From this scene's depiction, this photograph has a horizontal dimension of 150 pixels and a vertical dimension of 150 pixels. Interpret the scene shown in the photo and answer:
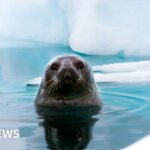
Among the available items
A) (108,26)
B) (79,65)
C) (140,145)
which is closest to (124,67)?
(108,26)

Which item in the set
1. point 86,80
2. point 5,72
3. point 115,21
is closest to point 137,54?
point 115,21

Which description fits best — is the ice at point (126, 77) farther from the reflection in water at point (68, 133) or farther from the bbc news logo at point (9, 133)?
the bbc news logo at point (9, 133)

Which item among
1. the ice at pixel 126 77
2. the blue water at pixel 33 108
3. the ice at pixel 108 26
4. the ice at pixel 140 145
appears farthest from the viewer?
the ice at pixel 108 26

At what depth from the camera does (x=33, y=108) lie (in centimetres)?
436

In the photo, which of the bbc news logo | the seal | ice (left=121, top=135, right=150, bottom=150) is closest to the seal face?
the seal

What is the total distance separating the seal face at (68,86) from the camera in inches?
164

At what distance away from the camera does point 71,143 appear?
9.82 ft

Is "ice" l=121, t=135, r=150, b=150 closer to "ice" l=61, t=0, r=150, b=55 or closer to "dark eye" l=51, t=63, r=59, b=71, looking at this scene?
"dark eye" l=51, t=63, r=59, b=71

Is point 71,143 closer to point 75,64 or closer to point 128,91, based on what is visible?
point 75,64

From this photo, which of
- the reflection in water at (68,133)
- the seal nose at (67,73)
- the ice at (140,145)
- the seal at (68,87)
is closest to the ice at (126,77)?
the seal at (68,87)

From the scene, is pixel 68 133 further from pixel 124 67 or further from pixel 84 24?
pixel 84 24

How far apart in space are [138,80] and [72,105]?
4.76 feet

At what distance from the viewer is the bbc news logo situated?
3.26m

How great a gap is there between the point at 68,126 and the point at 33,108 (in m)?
0.84
